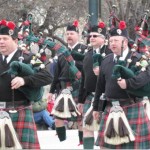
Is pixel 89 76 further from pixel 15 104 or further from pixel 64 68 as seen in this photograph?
pixel 15 104

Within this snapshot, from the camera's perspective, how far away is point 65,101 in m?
9.27

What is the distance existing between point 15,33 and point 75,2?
437 inches

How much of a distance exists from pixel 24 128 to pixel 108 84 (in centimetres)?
102

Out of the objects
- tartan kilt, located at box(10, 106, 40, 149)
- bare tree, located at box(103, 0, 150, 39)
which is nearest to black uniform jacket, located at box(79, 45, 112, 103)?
tartan kilt, located at box(10, 106, 40, 149)

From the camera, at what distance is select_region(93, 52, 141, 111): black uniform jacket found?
6.41 m

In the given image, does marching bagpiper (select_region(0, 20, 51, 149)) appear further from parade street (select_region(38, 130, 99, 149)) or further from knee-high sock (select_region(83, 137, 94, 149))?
parade street (select_region(38, 130, 99, 149))

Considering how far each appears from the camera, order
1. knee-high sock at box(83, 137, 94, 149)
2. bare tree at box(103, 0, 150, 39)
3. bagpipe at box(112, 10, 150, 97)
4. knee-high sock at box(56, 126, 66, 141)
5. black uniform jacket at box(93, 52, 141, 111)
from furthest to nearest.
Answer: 1. bare tree at box(103, 0, 150, 39)
2. knee-high sock at box(56, 126, 66, 141)
3. knee-high sock at box(83, 137, 94, 149)
4. black uniform jacket at box(93, 52, 141, 111)
5. bagpipe at box(112, 10, 150, 97)

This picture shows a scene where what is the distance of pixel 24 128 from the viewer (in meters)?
6.26

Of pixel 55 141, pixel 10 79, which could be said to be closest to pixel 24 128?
pixel 10 79

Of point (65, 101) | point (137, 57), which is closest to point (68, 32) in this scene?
point (65, 101)

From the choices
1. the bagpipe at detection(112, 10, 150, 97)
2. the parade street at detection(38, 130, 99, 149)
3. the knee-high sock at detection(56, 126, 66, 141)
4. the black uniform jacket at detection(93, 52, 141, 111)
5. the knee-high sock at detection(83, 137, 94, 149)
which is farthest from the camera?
the knee-high sock at detection(56, 126, 66, 141)

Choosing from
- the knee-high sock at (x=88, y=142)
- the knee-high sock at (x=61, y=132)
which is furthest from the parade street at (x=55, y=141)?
the knee-high sock at (x=88, y=142)

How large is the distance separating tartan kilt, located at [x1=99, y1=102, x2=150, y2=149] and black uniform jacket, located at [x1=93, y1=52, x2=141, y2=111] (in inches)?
6.0

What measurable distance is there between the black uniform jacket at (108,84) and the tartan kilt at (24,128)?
2.86 feet
